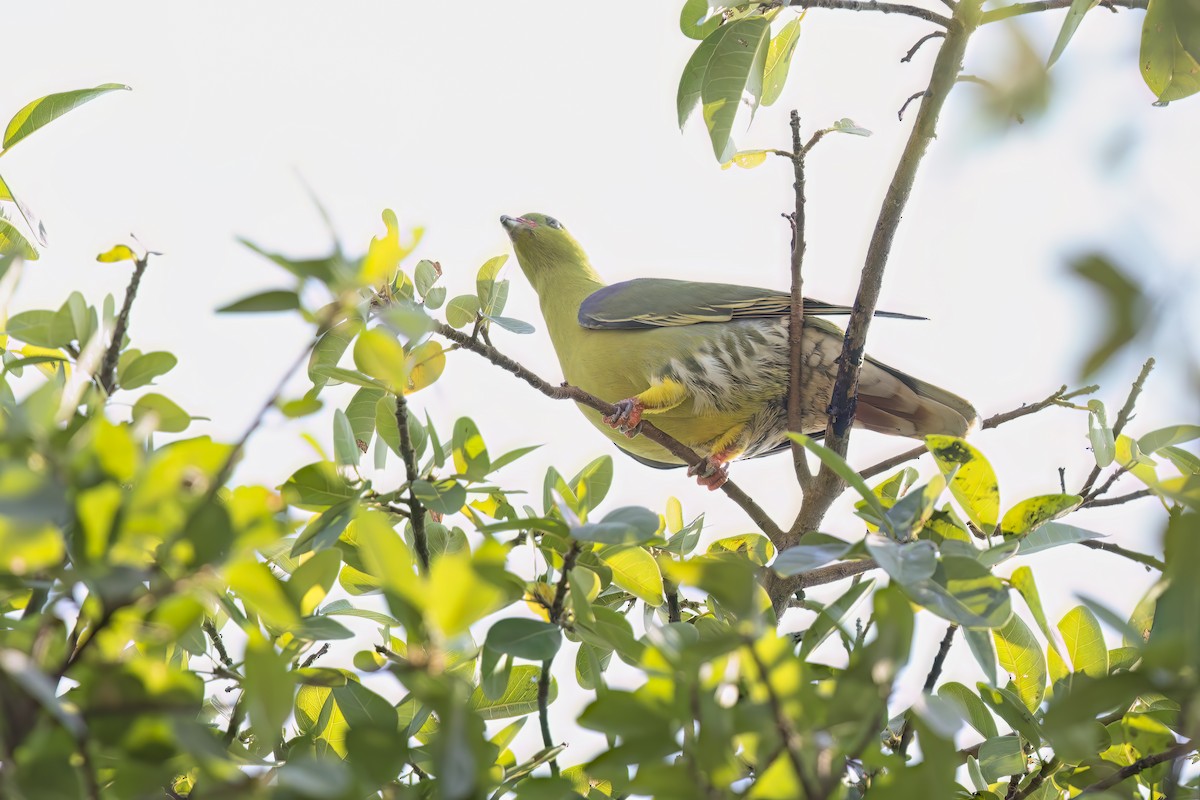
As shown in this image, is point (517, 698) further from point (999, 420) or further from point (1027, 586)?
point (999, 420)

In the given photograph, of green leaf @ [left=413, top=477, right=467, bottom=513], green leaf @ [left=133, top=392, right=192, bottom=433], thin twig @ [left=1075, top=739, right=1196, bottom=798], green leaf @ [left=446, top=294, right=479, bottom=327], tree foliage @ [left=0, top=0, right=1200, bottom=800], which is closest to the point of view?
tree foliage @ [left=0, top=0, right=1200, bottom=800]

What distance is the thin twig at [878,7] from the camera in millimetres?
2701

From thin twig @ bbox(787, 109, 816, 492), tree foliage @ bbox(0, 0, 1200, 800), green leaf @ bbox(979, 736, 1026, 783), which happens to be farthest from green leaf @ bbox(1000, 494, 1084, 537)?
thin twig @ bbox(787, 109, 816, 492)

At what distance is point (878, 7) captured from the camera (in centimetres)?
278

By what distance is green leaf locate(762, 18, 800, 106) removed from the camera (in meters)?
3.13

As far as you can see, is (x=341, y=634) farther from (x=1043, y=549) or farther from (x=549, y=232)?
(x=549, y=232)

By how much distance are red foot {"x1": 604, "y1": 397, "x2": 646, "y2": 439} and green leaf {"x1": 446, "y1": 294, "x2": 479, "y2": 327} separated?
1364 mm

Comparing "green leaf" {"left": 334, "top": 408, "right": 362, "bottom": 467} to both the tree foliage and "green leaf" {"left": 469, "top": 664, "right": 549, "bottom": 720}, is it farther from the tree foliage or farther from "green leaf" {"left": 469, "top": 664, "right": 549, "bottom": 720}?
"green leaf" {"left": 469, "top": 664, "right": 549, "bottom": 720}

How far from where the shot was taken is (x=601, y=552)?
6.62 feet

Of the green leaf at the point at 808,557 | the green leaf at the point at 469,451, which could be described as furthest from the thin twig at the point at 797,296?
the green leaf at the point at 808,557

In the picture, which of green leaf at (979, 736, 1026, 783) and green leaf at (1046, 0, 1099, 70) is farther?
green leaf at (979, 736, 1026, 783)

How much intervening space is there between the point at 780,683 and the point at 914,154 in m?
2.01

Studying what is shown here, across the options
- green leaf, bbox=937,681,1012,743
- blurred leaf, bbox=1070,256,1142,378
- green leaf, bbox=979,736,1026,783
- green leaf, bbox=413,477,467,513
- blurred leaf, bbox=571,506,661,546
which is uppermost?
green leaf, bbox=413,477,467,513

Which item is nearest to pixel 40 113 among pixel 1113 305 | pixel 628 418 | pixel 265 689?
pixel 265 689
